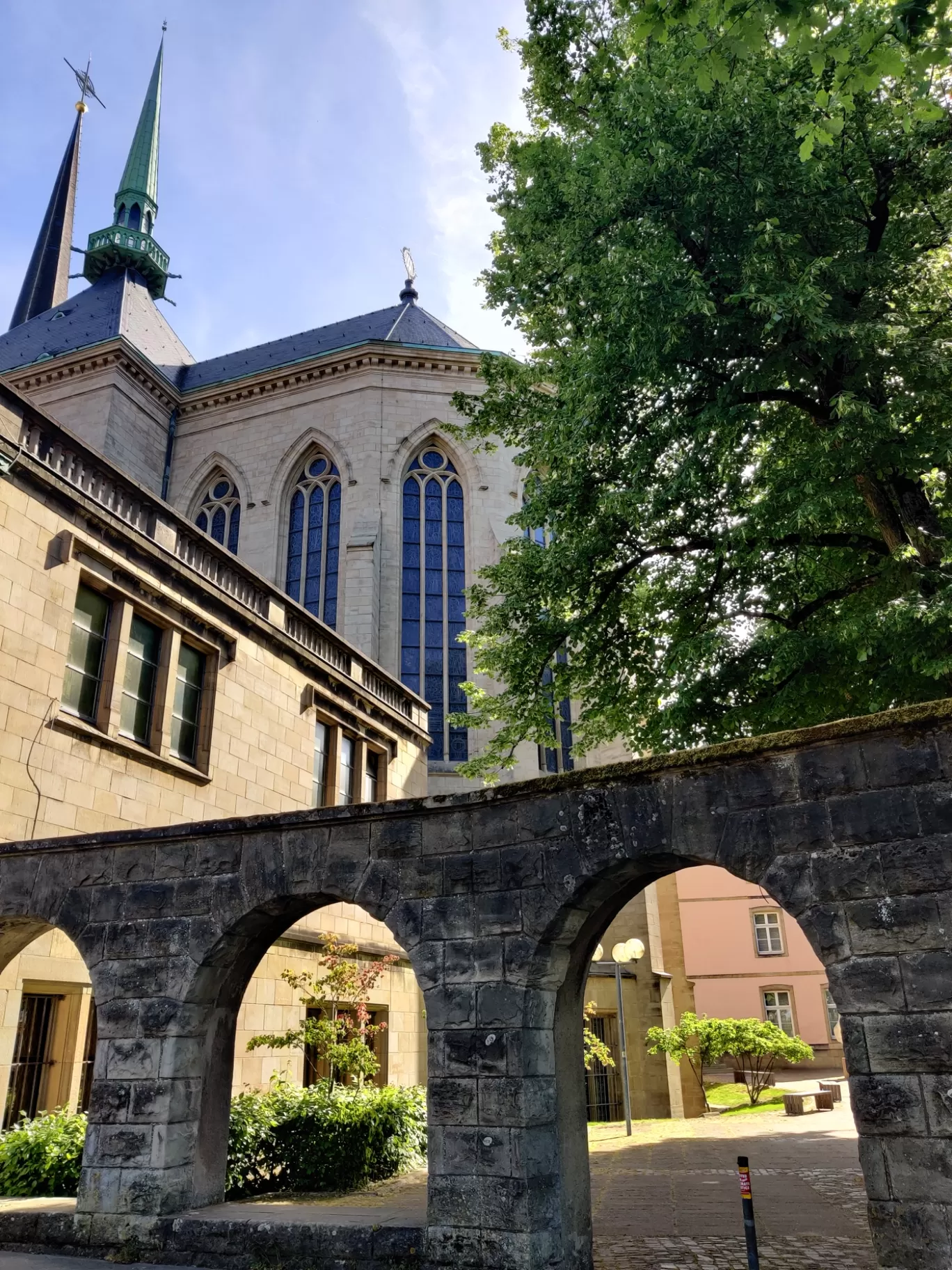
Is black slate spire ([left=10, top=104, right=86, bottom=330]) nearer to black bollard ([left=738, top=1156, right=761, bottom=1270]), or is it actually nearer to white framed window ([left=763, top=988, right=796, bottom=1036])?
white framed window ([left=763, top=988, right=796, bottom=1036])

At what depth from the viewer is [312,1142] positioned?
9.67 m

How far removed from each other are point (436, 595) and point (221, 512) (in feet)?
26.9

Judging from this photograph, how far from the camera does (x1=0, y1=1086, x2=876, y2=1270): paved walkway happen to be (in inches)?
253

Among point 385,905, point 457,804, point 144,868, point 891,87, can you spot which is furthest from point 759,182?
point 144,868

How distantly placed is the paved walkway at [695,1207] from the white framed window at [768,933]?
22.3 meters

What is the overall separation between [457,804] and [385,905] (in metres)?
0.91

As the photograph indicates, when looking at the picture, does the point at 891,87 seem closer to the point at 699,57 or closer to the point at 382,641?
the point at 699,57

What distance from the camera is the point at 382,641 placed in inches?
1033

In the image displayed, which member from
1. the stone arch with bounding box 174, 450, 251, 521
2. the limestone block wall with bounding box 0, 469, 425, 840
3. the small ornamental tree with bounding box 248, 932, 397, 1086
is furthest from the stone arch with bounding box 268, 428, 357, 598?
the small ornamental tree with bounding box 248, 932, 397, 1086

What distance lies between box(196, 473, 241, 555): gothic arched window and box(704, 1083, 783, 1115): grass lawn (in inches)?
823

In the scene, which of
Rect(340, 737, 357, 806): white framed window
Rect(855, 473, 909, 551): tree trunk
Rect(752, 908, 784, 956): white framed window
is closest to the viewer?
Rect(855, 473, 909, 551): tree trunk

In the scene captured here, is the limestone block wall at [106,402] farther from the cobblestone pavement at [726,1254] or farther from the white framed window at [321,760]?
the cobblestone pavement at [726,1254]

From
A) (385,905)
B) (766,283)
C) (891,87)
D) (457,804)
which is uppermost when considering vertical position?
(891,87)

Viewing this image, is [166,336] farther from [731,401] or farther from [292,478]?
[731,401]
